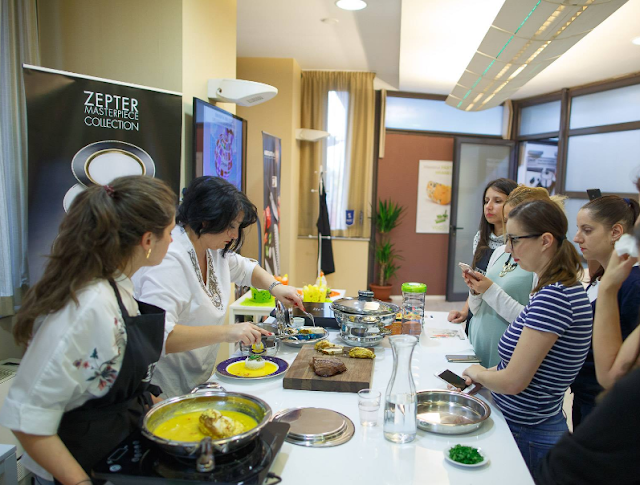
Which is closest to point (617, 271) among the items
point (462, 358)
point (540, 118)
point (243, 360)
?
point (462, 358)

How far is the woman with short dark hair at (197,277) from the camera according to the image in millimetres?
1761

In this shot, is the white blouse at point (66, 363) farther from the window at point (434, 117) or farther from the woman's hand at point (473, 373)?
the window at point (434, 117)

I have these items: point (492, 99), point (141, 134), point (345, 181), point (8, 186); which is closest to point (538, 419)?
point (141, 134)

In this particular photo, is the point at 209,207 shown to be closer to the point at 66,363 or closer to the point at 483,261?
the point at 66,363

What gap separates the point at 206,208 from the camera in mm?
1912

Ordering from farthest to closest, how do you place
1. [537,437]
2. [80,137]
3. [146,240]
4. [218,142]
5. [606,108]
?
[606,108]
[218,142]
[80,137]
[537,437]
[146,240]

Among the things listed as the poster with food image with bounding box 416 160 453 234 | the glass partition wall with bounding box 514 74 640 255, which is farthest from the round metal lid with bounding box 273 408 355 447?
the poster with food image with bounding box 416 160 453 234

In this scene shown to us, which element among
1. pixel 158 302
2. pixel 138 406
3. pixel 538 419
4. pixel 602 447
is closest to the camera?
pixel 602 447

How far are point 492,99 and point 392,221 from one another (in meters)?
2.54

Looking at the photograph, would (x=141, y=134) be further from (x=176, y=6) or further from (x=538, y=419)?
(x=538, y=419)

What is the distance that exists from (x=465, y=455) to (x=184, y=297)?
111 centimetres

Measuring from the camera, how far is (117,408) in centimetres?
125

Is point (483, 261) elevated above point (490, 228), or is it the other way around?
point (490, 228)

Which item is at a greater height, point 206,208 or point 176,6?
point 176,6
